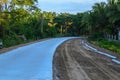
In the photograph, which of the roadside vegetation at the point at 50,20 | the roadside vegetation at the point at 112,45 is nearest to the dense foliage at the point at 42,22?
the roadside vegetation at the point at 50,20

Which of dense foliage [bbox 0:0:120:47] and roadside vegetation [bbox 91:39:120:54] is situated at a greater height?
dense foliage [bbox 0:0:120:47]

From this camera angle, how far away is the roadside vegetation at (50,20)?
46531 millimetres

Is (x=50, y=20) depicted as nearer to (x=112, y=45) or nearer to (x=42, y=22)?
(x=42, y=22)

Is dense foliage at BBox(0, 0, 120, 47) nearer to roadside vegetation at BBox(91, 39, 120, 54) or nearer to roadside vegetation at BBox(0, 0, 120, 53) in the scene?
roadside vegetation at BBox(0, 0, 120, 53)

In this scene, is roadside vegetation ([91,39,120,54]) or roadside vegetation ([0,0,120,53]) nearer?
roadside vegetation ([91,39,120,54])

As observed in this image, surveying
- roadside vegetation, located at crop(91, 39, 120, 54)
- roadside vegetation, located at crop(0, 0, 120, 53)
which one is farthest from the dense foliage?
roadside vegetation, located at crop(91, 39, 120, 54)

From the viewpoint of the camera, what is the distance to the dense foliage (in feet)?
153

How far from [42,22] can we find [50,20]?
74.0 ft

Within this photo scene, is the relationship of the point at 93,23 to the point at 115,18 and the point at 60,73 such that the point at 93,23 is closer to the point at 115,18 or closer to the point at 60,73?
the point at 115,18

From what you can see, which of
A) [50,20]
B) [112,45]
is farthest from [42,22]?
[112,45]

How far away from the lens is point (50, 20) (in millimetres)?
102188

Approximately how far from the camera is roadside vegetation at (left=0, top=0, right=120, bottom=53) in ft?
153

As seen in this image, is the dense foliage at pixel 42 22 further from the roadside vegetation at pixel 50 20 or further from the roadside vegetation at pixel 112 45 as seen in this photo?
the roadside vegetation at pixel 112 45

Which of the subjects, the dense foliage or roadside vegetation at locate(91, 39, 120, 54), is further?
the dense foliage
